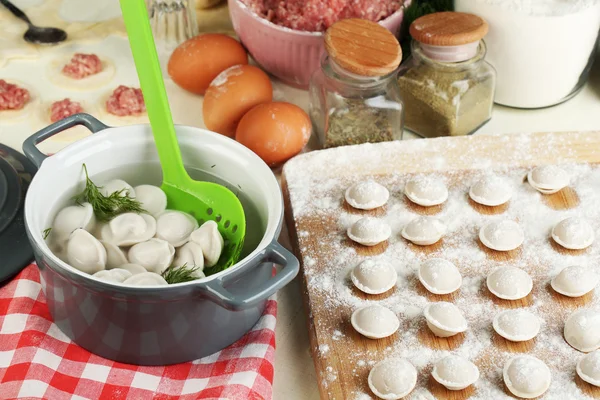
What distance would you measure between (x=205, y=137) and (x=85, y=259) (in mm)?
231

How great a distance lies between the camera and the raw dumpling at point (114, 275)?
85cm

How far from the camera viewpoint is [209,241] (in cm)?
92

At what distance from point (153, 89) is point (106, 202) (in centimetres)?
15

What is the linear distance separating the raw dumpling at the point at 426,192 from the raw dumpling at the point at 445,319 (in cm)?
20

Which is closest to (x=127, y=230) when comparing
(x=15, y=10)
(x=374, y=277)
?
(x=374, y=277)

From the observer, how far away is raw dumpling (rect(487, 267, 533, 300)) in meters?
0.95

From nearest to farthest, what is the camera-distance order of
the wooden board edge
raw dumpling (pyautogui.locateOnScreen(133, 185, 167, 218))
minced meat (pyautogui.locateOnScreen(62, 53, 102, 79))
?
the wooden board edge, raw dumpling (pyautogui.locateOnScreen(133, 185, 167, 218)), minced meat (pyautogui.locateOnScreen(62, 53, 102, 79))

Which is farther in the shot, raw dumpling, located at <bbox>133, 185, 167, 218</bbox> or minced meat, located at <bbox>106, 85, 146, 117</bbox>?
minced meat, located at <bbox>106, 85, 146, 117</bbox>

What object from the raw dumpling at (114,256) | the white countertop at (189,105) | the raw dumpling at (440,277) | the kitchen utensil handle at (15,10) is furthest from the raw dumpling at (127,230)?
the kitchen utensil handle at (15,10)

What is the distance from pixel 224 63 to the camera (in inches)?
51.3

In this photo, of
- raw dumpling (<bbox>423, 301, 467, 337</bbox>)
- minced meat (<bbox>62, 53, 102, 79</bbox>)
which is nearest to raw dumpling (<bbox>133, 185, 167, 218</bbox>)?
raw dumpling (<bbox>423, 301, 467, 337</bbox>)

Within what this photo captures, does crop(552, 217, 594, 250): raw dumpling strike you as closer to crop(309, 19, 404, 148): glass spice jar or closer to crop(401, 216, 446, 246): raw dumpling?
crop(401, 216, 446, 246): raw dumpling

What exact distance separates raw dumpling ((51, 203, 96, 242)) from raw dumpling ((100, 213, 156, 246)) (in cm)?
2

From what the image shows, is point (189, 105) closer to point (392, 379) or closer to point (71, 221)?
point (71, 221)
